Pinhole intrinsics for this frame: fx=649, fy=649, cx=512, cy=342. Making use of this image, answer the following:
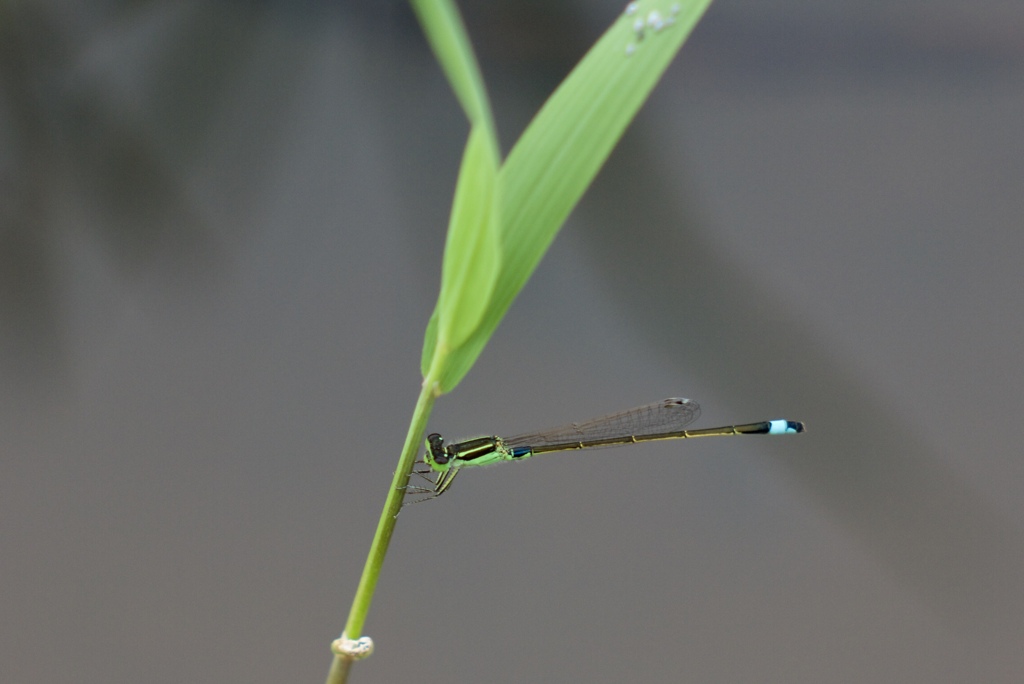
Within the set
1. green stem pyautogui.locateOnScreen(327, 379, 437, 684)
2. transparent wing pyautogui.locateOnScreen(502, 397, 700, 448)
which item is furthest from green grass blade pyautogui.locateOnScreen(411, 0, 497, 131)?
transparent wing pyautogui.locateOnScreen(502, 397, 700, 448)

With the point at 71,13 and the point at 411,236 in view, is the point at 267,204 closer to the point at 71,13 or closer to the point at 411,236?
the point at 411,236

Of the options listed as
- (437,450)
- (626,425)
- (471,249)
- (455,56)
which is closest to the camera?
(455,56)

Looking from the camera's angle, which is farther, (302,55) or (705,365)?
(705,365)

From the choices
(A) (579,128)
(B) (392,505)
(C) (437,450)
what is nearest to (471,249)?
(A) (579,128)

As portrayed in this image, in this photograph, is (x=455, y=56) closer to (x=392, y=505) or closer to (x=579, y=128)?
(x=579, y=128)

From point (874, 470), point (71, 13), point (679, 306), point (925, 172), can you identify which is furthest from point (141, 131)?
point (874, 470)

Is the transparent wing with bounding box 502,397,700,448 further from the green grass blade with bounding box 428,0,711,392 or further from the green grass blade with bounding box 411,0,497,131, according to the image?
the green grass blade with bounding box 411,0,497,131
